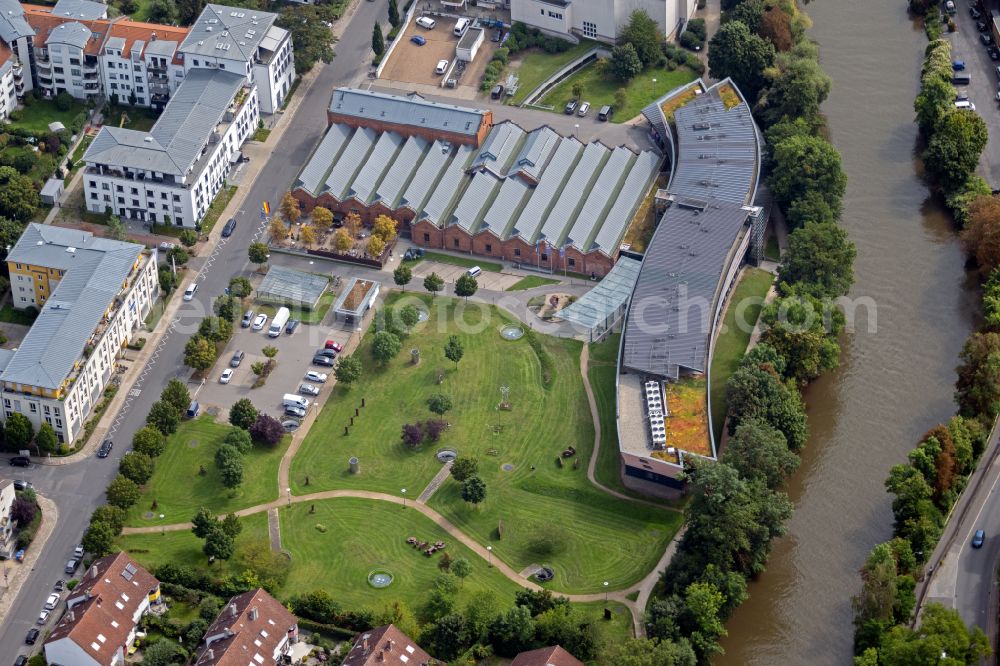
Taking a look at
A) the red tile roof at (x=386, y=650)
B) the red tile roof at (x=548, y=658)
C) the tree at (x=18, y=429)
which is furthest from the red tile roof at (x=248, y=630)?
the tree at (x=18, y=429)

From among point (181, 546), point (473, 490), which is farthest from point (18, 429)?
point (473, 490)

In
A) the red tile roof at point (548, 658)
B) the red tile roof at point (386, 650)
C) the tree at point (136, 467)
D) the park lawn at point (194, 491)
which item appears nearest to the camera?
the red tile roof at point (548, 658)

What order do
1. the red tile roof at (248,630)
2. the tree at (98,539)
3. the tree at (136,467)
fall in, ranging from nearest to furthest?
the red tile roof at (248,630)
the tree at (98,539)
the tree at (136,467)

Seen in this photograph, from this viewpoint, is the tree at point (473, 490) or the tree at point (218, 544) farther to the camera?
the tree at point (473, 490)

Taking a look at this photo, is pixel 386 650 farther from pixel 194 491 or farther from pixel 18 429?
pixel 18 429

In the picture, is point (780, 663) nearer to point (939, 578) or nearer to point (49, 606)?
point (939, 578)

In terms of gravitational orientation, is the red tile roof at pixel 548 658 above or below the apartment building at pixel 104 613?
above

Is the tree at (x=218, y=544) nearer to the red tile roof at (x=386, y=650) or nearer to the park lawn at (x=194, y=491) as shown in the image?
the park lawn at (x=194, y=491)
